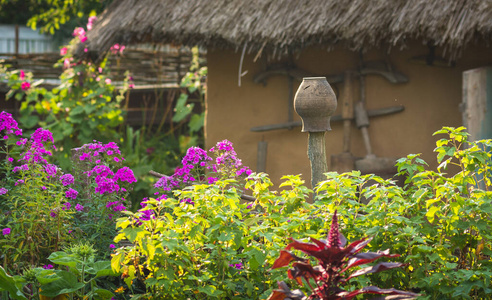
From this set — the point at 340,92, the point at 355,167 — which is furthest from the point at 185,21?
the point at 355,167

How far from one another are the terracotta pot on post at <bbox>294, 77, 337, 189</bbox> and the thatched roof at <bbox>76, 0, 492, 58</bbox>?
2.24 m

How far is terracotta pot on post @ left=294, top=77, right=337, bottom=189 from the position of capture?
316cm

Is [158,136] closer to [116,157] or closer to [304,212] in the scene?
[116,157]

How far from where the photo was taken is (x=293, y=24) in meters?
6.21

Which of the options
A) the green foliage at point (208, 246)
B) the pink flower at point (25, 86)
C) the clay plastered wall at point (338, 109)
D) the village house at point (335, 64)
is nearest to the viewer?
the green foliage at point (208, 246)

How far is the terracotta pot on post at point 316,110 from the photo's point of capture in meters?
3.16

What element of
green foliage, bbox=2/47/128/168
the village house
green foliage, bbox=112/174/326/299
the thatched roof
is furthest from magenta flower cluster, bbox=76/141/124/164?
green foliage, bbox=2/47/128/168

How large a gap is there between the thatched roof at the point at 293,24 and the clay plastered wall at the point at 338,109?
8.7 inches

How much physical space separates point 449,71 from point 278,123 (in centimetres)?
176

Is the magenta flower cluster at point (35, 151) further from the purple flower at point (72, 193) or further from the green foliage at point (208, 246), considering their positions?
the green foliage at point (208, 246)

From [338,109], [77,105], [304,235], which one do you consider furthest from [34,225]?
[77,105]

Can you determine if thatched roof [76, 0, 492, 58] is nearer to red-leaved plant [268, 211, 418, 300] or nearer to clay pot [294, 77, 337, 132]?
clay pot [294, 77, 337, 132]

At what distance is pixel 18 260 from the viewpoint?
3.11 metres

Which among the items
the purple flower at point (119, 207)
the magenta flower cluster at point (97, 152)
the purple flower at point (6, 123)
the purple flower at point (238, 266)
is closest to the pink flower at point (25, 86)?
the magenta flower cluster at point (97, 152)
